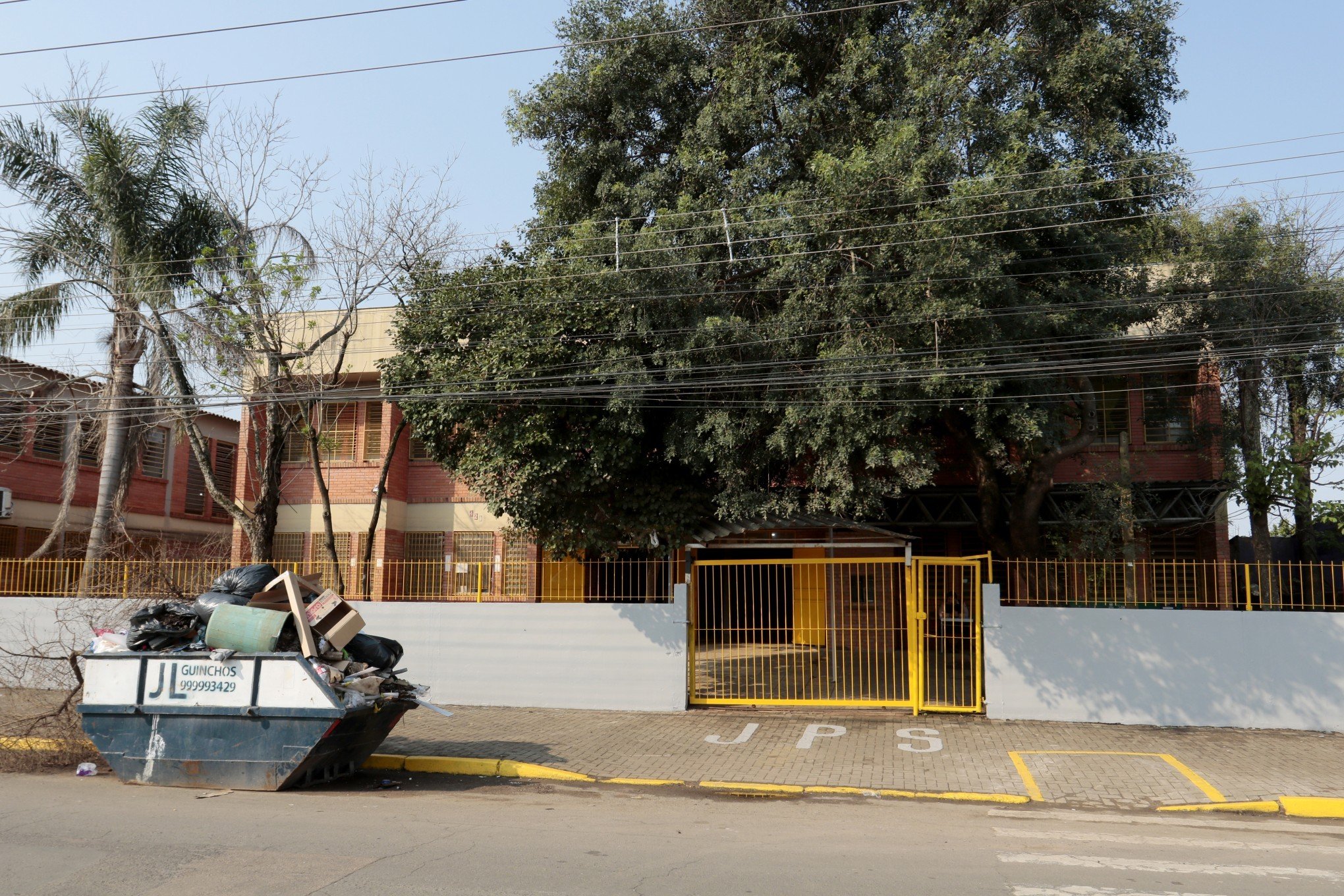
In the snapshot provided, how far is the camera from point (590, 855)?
6.88 metres

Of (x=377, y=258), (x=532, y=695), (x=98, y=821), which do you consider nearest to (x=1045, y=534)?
(x=532, y=695)

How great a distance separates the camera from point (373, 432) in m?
23.4

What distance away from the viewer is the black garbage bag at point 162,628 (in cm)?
947

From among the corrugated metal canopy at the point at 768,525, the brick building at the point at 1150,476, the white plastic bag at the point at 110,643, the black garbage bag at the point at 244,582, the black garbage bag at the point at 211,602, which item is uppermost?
the brick building at the point at 1150,476

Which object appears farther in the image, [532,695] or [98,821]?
[532,695]

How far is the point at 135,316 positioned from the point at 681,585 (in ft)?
37.2

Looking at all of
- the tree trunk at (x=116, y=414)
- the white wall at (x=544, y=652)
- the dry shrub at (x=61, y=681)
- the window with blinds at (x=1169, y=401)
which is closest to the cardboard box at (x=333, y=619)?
the dry shrub at (x=61, y=681)

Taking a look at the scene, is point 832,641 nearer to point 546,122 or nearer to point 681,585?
point 681,585

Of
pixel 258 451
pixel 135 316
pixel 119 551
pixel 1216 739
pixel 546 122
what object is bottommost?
pixel 1216 739

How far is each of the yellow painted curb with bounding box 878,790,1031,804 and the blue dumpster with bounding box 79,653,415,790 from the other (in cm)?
509

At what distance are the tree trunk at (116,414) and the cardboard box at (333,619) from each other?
10176 millimetres

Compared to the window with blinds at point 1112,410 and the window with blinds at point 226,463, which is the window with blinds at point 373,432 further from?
the window with blinds at point 1112,410

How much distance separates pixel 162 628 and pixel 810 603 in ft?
32.3

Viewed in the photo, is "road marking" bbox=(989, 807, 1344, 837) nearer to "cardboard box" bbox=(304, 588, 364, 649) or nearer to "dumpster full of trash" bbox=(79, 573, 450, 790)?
"dumpster full of trash" bbox=(79, 573, 450, 790)
